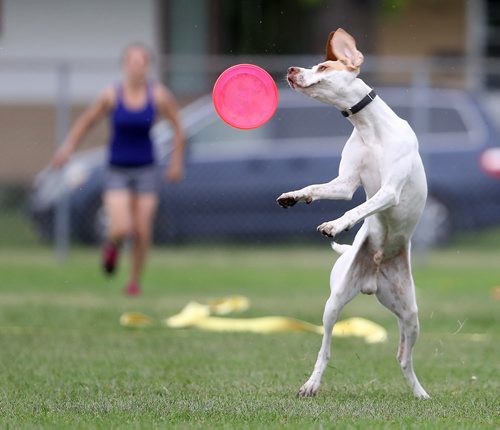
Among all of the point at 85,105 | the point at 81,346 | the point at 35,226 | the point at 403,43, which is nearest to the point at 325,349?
the point at 81,346

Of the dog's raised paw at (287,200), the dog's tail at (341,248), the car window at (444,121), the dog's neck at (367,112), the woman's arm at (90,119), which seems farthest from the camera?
the car window at (444,121)

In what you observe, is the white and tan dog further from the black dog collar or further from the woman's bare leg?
the woman's bare leg

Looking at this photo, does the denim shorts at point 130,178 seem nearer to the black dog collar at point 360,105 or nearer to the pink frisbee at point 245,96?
the pink frisbee at point 245,96

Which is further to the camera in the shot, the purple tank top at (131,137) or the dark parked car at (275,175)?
the dark parked car at (275,175)

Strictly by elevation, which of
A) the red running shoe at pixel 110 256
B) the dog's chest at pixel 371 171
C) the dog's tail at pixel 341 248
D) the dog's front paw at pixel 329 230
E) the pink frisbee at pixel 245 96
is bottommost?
the red running shoe at pixel 110 256

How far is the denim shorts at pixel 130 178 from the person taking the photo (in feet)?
38.0

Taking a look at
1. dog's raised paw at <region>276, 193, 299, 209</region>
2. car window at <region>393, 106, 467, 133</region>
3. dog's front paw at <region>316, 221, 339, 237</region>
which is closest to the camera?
dog's front paw at <region>316, 221, 339, 237</region>

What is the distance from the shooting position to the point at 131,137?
1170cm

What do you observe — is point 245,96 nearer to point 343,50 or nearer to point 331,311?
point 343,50

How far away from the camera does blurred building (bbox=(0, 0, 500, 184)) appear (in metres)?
21.2

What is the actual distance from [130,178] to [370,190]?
5.47 m

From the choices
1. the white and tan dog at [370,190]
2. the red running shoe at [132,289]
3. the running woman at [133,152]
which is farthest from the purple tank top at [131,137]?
the white and tan dog at [370,190]

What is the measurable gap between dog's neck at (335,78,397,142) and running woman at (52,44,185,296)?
548 centimetres

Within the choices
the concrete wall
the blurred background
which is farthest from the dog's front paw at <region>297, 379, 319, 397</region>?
the concrete wall
